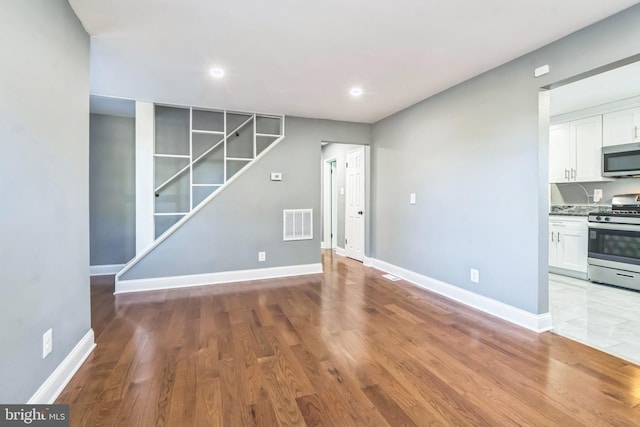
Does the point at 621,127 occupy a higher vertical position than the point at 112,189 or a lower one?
higher

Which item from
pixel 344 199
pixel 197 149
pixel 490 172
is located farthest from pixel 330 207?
pixel 490 172

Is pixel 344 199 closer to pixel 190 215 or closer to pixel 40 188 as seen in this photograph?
pixel 190 215

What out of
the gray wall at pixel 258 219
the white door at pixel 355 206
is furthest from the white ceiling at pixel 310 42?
the white door at pixel 355 206

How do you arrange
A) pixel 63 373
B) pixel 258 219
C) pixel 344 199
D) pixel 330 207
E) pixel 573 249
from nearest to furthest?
pixel 63 373 → pixel 573 249 → pixel 258 219 → pixel 344 199 → pixel 330 207

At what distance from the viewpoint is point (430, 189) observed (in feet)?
12.4

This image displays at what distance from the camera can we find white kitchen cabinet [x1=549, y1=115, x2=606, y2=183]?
4.17 meters

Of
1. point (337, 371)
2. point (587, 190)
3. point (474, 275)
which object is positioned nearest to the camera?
point (337, 371)

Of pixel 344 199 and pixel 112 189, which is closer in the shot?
pixel 112 189

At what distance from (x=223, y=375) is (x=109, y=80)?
3308 mm

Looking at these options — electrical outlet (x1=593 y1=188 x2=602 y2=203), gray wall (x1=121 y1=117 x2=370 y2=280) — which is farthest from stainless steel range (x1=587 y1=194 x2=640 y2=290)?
gray wall (x1=121 y1=117 x2=370 y2=280)

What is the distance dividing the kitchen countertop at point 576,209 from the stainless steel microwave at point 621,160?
608mm

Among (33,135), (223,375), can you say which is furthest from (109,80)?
(223,375)

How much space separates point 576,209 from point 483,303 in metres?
3.12

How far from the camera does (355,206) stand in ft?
18.5
